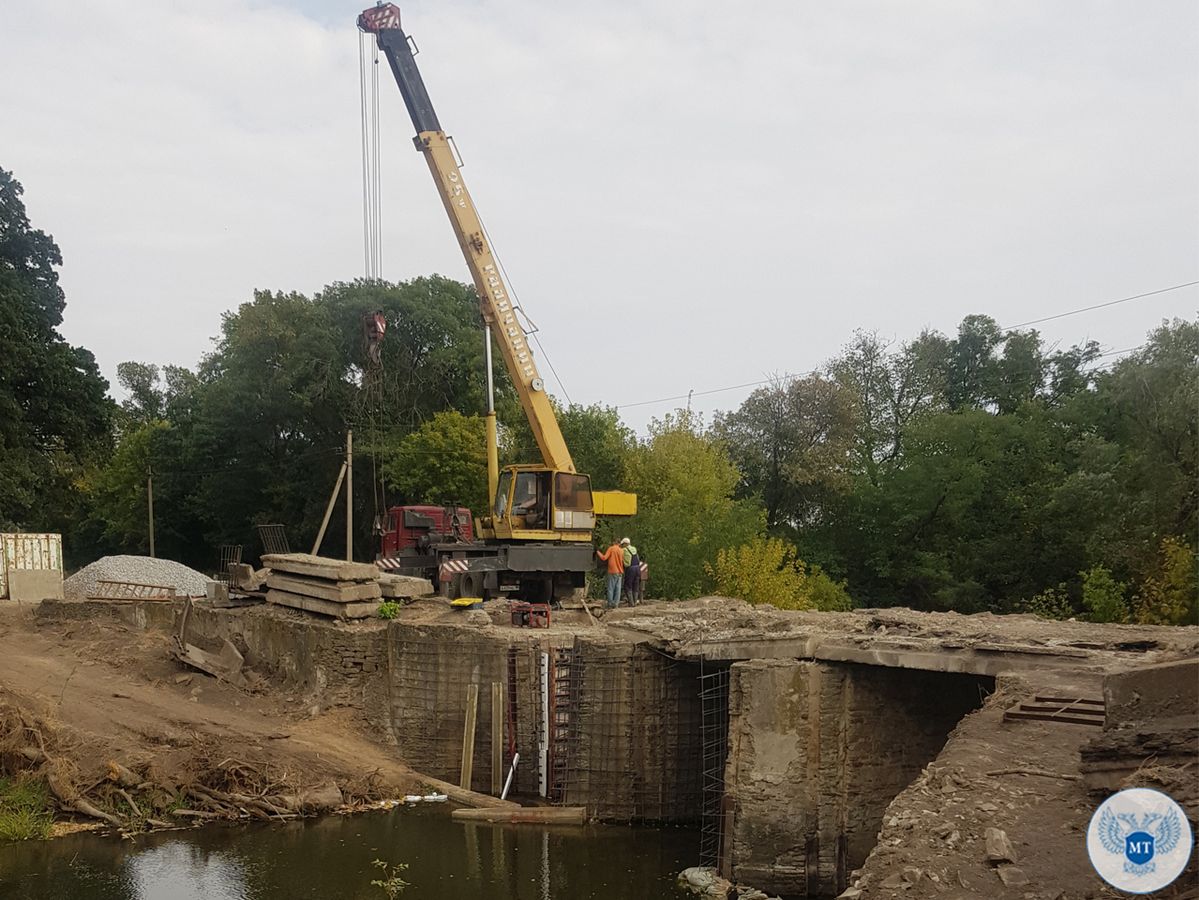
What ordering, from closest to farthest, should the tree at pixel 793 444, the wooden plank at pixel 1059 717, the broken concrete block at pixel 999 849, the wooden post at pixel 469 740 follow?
the broken concrete block at pixel 999 849 < the wooden plank at pixel 1059 717 < the wooden post at pixel 469 740 < the tree at pixel 793 444

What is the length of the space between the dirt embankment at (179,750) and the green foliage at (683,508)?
11.4 m

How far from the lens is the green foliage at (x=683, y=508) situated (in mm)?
27781

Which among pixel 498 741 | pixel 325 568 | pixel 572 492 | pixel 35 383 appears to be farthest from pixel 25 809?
pixel 35 383

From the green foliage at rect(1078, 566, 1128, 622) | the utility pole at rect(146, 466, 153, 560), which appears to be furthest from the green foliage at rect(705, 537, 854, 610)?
the utility pole at rect(146, 466, 153, 560)

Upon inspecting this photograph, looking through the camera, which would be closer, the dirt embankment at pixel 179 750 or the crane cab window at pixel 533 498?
the dirt embankment at pixel 179 750

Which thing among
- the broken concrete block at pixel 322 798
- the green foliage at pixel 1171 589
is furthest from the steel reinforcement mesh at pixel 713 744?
the green foliage at pixel 1171 589

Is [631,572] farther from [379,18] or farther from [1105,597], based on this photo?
[379,18]

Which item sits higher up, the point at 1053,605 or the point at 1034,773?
the point at 1034,773

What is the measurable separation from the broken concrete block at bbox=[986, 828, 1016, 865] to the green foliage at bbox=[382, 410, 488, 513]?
1136 inches

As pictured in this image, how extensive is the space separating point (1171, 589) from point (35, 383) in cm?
2864

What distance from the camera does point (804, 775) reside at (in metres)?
12.2

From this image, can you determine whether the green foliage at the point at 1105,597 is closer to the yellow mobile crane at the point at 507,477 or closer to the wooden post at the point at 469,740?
the yellow mobile crane at the point at 507,477

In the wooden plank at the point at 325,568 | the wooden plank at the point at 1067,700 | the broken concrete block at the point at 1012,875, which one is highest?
the wooden plank at the point at 325,568

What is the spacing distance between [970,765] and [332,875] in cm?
804
